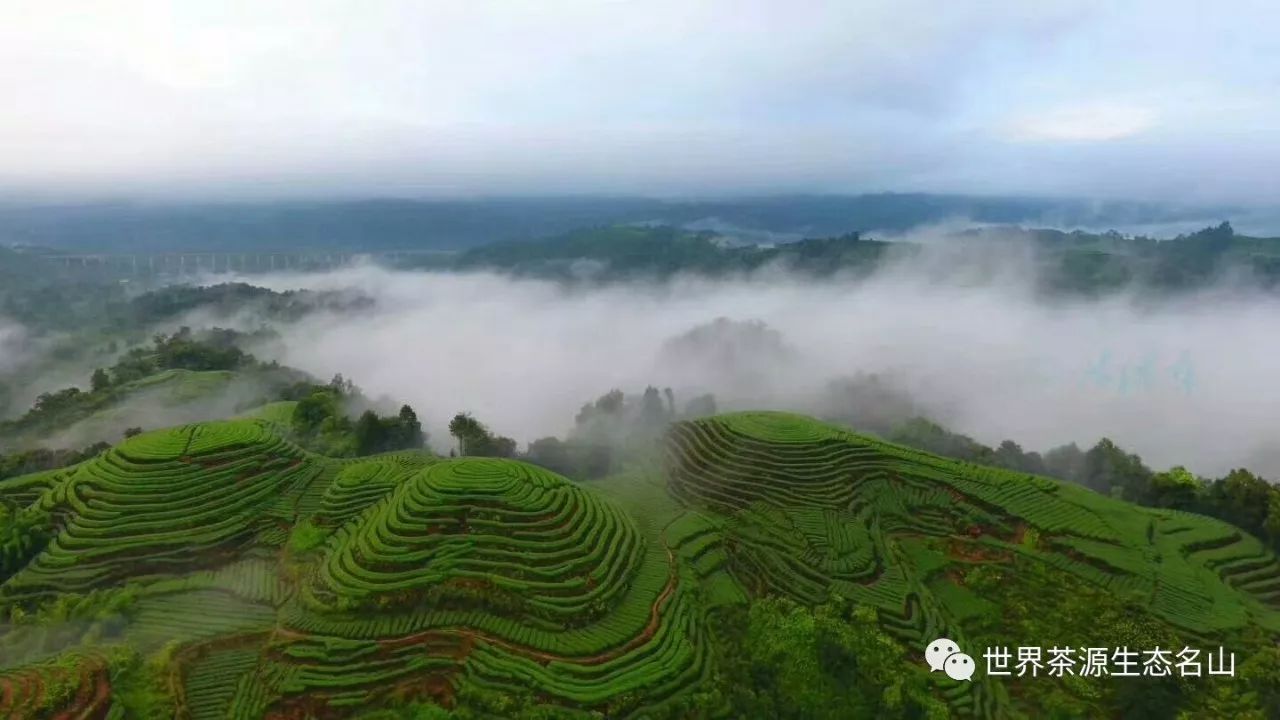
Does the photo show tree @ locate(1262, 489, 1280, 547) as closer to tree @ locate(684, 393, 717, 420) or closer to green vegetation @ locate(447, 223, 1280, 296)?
tree @ locate(684, 393, 717, 420)

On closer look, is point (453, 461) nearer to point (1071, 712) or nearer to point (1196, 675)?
point (1071, 712)

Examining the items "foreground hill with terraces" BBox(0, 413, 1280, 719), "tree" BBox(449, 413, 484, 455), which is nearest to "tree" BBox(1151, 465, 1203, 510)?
"foreground hill with terraces" BBox(0, 413, 1280, 719)

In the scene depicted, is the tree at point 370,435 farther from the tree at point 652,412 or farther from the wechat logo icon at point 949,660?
the wechat logo icon at point 949,660

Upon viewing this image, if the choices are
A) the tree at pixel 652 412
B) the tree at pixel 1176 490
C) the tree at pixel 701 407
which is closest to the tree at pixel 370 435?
the tree at pixel 652 412

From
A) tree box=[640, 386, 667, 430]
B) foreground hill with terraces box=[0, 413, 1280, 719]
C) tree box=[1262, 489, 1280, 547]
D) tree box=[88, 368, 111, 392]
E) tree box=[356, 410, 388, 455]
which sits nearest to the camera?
foreground hill with terraces box=[0, 413, 1280, 719]

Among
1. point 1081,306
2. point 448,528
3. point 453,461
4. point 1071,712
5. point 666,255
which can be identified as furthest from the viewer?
point 666,255

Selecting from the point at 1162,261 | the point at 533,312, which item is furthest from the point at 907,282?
the point at 533,312

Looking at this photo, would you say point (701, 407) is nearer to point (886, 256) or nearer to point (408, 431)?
point (408, 431)
